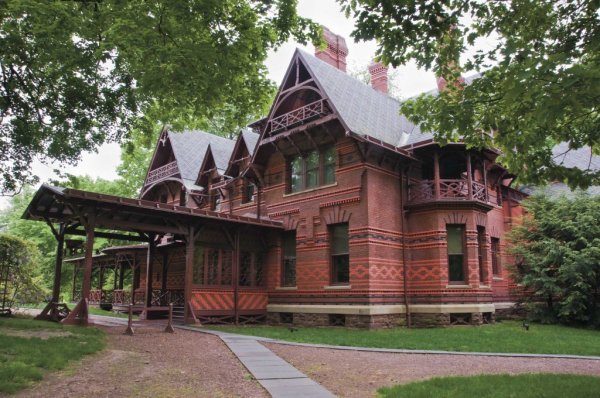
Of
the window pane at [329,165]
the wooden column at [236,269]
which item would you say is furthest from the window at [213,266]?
the window pane at [329,165]

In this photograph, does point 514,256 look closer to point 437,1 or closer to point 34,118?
point 437,1

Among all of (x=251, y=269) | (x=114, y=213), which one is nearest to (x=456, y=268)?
(x=251, y=269)

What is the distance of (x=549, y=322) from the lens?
1861 centimetres

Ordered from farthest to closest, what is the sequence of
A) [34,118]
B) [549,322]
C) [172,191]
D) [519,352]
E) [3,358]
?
[172,191], [549,322], [34,118], [519,352], [3,358]

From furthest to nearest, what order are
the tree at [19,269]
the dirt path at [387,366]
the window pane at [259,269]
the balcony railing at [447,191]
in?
the window pane at [259,269], the balcony railing at [447,191], the tree at [19,269], the dirt path at [387,366]

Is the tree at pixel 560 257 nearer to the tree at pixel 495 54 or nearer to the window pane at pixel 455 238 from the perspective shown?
the window pane at pixel 455 238

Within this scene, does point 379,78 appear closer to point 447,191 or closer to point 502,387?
point 447,191

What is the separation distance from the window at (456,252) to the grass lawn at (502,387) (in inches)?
404

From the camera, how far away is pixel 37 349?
27.3ft

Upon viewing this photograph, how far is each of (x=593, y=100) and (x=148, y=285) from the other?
18612mm

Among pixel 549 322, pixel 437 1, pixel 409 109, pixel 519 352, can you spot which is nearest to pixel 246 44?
pixel 409 109

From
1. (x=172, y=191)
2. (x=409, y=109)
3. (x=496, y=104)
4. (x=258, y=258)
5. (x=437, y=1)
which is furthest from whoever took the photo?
(x=172, y=191)

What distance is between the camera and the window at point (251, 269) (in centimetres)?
2006

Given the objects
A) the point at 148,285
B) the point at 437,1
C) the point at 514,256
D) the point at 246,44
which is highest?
the point at 246,44
